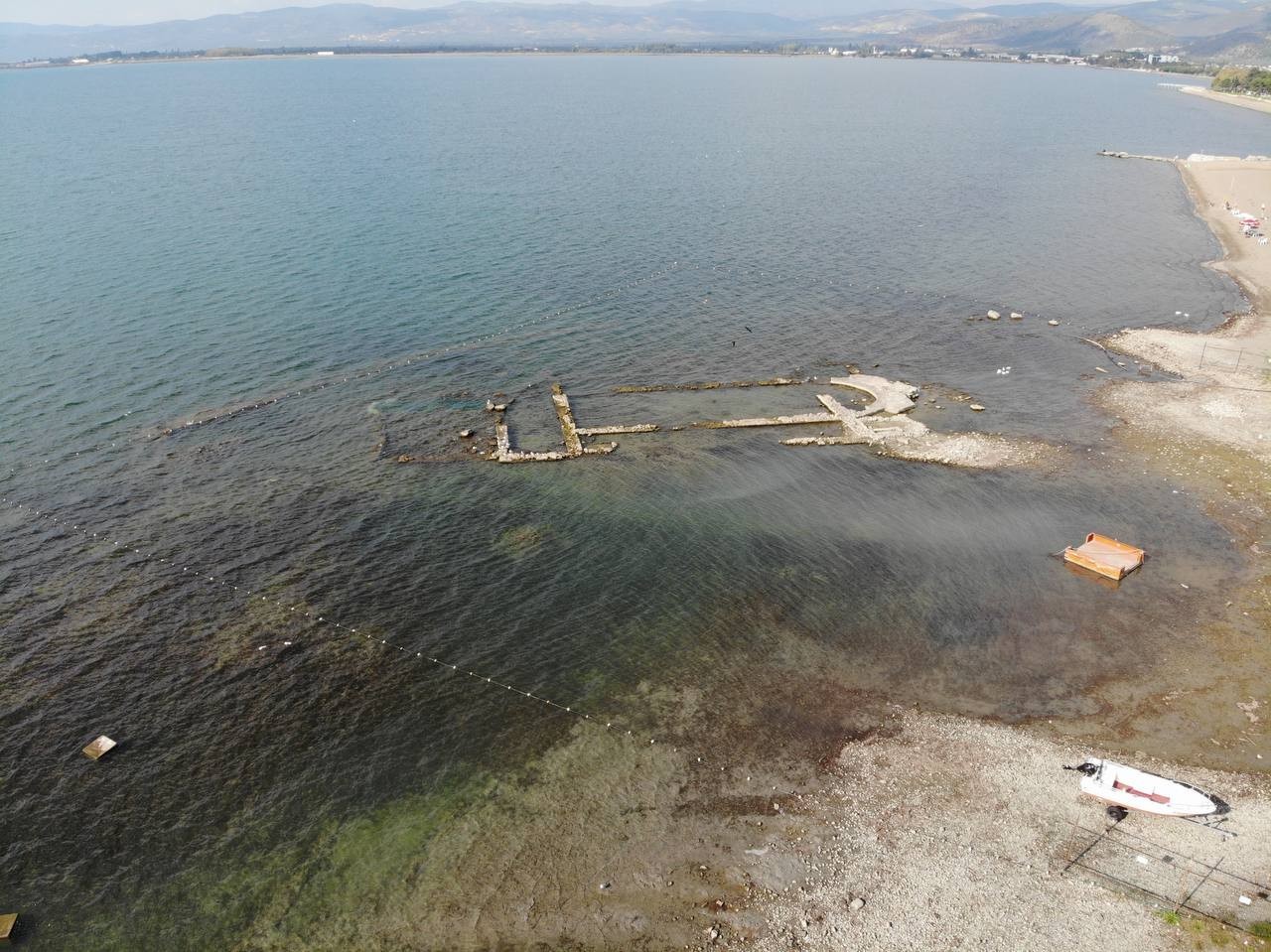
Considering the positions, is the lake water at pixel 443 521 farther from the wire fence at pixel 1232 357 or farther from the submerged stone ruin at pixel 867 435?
the wire fence at pixel 1232 357

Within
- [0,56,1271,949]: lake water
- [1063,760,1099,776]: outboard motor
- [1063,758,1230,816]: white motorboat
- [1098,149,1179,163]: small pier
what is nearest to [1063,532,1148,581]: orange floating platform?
[0,56,1271,949]: lake water

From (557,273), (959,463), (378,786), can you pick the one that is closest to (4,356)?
(557,273)

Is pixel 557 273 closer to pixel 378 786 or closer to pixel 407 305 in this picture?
pixel 407 305

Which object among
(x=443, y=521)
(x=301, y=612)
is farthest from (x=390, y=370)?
(x=301, y=612)

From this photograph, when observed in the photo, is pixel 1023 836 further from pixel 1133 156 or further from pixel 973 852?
pixel 1133 156

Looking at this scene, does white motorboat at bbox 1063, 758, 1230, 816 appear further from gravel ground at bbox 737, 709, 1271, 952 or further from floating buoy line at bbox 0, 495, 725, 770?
floating buoy line at bbox 0, 495, 725, 770

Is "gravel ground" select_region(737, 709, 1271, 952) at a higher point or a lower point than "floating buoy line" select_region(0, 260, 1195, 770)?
lower
